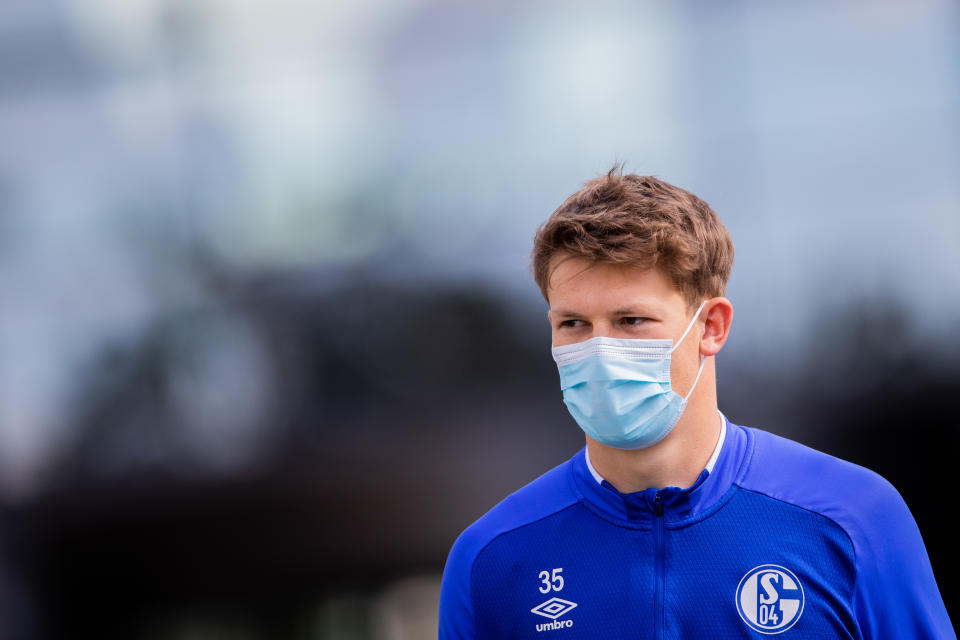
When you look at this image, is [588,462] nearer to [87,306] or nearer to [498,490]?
[498,490]

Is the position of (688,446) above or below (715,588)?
above

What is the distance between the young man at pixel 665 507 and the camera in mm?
1619

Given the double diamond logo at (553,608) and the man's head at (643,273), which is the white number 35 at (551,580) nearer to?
the double diamond logo at (553,608)

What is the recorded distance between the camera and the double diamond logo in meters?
1.72

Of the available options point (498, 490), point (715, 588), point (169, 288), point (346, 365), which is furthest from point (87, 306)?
point (715, 588)

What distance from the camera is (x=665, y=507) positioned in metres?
1.72

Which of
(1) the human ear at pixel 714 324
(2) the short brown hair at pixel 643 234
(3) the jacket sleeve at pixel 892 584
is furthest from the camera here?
(1) the human ear at pixel 714 324

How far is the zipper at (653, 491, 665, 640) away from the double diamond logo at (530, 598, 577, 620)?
163mm

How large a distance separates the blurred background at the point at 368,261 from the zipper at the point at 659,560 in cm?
274

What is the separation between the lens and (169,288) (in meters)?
4.73

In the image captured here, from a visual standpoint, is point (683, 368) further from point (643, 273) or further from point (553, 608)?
point (553, 608)

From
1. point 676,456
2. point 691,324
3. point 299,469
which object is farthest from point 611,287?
point 299,469

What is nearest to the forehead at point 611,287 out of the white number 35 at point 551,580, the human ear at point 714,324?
the human ear at point 714,324

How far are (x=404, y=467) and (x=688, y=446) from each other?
2.96 meters
